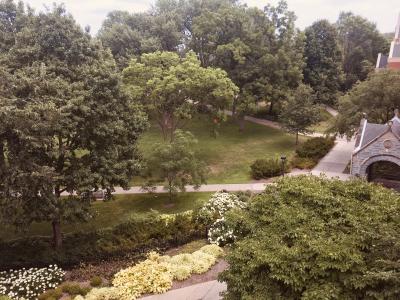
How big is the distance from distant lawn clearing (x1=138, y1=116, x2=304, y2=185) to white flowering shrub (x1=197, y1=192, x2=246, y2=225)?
23.2ft

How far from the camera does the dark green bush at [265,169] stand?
33.3 meters

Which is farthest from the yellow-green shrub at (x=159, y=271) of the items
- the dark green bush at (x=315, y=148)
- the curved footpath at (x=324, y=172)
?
the dark green bush at (x=315, y=148)

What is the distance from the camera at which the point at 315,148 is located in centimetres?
3847

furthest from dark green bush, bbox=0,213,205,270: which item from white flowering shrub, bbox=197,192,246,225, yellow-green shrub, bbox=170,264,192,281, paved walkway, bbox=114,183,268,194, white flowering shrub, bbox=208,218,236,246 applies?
paved walkway, bbox=114,183,268,194

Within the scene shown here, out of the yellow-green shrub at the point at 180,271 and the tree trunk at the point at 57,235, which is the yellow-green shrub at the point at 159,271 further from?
the tree trunk at the point at 57,235

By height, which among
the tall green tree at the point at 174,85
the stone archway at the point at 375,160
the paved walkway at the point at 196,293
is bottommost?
the paved walkway at the point at 196,293

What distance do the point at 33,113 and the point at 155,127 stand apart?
30.0 metres

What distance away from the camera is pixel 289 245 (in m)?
13.8

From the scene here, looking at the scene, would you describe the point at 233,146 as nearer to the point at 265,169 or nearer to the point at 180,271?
the point at 265,169

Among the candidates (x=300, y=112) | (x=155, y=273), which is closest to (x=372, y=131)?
(x=300, y=112)

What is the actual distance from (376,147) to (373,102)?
8836 millimetres

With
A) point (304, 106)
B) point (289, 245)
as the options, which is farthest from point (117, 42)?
point (289, 245)

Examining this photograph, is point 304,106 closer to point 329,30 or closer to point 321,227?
point 329,30

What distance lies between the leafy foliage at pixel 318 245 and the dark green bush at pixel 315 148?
70.8 feet
